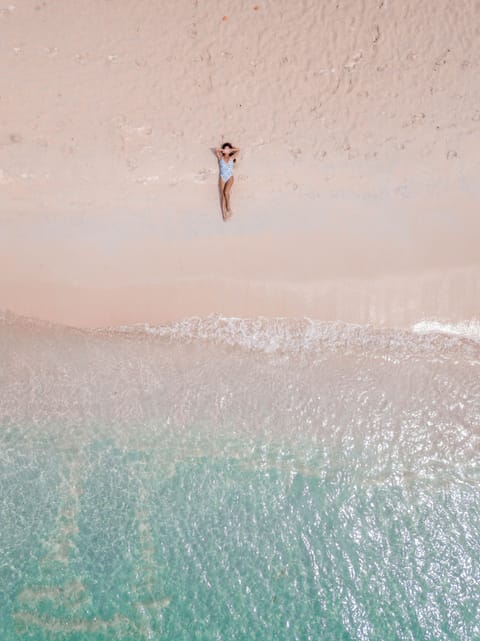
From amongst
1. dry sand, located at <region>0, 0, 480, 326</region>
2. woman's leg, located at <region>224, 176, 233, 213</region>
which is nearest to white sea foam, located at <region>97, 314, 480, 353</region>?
dry sand, located at <region>0, 0, 480, 326</region>

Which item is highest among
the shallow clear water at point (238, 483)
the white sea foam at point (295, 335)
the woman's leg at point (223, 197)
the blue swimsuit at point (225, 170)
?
the blue swimsuit at point (225, 170)

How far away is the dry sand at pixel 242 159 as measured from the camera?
704cm

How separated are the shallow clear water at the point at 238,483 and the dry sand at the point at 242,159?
506 millimetres

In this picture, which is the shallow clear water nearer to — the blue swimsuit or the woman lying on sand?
the woman lying on sand

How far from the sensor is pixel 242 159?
7496 millimetres

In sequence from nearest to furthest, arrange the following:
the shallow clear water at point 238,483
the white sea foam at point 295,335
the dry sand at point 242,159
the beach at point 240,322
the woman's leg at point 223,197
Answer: the shallow clear water at point 238,483 < the beach at point 240,322 < the white sea foam at point 295,335 < the dry sand at point 242,159 < the woman's leg at point 223,197

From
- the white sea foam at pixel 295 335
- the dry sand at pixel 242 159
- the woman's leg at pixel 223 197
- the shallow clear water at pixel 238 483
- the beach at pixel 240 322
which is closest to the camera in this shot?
the shallow clear water at pixel 238 483

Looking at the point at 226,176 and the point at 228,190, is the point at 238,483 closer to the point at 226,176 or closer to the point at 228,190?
the point at 228,190

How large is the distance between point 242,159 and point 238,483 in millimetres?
3790

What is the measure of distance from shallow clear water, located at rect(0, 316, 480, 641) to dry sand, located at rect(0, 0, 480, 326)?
0.51 meters

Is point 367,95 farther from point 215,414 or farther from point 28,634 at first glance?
point 28,634

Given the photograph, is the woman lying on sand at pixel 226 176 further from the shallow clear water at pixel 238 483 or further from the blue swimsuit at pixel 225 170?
the shallow clear water at pixel 238 483

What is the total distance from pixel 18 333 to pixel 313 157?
156 inches

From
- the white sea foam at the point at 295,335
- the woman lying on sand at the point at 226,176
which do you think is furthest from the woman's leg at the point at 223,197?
the white sea foam at the point at 295,335
